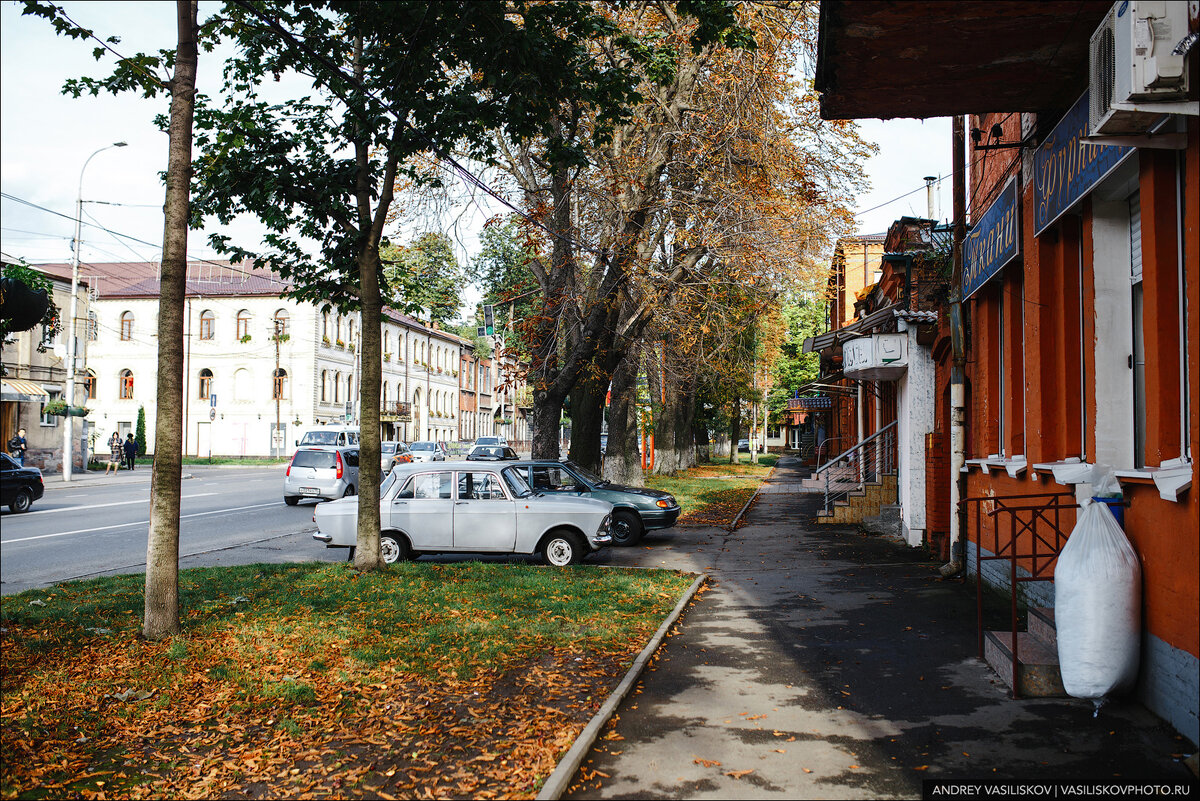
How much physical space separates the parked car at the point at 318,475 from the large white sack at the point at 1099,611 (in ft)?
68.7

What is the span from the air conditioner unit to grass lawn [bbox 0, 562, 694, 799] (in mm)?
5172

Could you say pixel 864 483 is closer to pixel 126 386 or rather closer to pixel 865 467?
pixel 865 467

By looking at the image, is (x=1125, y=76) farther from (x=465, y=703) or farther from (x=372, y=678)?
(x=372, y=678)

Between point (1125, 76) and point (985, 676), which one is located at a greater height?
point (1125, 76)

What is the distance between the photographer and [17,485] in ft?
72.5

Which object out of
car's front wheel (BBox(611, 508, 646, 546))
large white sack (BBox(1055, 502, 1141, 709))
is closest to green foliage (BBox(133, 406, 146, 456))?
car's front wheel (BBox(611, 508, 646, 546))

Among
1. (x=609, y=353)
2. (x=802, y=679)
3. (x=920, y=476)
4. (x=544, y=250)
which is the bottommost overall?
(x=802, y=679)

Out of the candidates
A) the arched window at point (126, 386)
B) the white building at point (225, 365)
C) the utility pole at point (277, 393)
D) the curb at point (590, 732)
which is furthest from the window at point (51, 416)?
the curb at point (590, 732)

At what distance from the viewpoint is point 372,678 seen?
7160 millimetres

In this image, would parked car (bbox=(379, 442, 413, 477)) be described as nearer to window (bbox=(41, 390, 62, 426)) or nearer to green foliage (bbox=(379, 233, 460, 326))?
green foliage (bbox=(379, 233, 460, 326))

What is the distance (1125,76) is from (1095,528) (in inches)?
112

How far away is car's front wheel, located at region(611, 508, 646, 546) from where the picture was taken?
17.4 metres

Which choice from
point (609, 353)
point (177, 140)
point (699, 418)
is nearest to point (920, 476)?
point (609, 353)

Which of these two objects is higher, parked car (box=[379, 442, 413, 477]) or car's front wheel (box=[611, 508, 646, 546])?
parked car (box=[379, 442, 413, 477])
